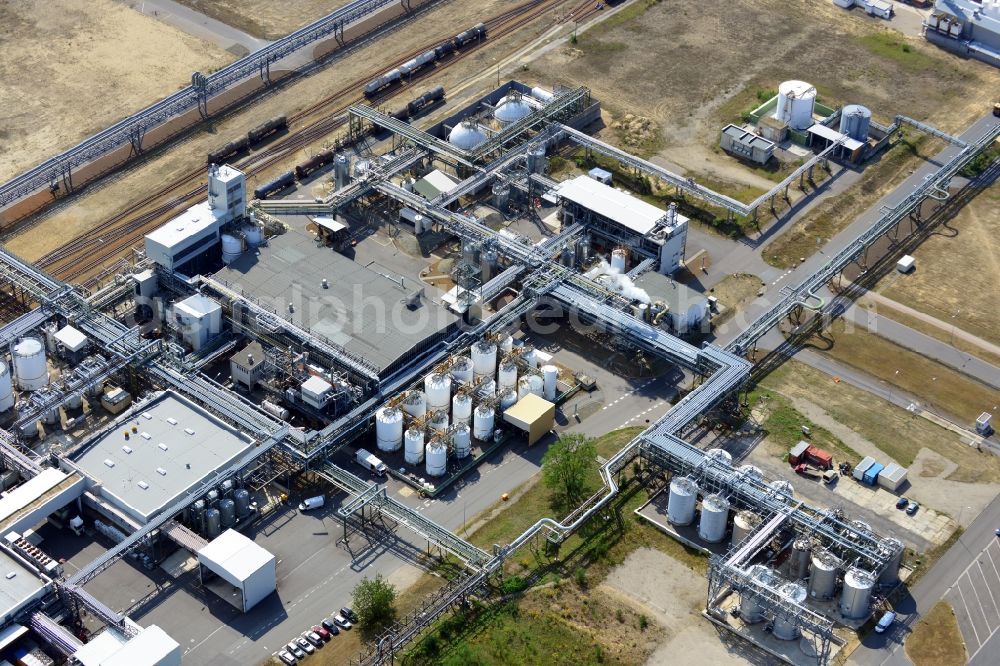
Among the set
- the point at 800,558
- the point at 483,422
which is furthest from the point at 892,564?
the point at 483,422

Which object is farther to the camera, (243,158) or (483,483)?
(243,158)

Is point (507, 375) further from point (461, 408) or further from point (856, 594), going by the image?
point (856, 594)

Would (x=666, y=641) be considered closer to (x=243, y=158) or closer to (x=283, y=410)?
(x=283, y=410)

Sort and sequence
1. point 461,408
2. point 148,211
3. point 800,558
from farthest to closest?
point 148,211, point 461,408, point 800,558

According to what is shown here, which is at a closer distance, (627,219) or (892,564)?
(892,564)

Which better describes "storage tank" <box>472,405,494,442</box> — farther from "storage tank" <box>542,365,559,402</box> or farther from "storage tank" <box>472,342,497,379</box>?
"storage tank" <box>542,365,559,402</box>

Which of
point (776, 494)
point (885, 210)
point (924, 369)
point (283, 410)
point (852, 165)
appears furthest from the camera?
point (852, 165)

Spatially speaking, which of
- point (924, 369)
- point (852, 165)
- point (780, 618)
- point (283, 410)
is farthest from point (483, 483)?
point (852, 165)
